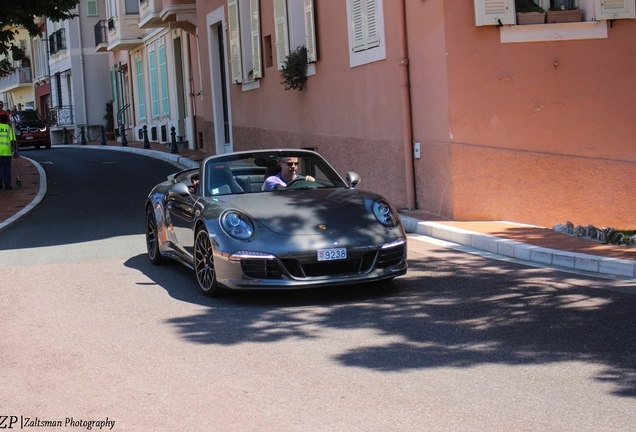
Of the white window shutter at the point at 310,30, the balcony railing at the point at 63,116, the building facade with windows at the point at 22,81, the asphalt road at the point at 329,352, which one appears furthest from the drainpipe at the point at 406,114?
the building facade with windows at the point at 22,81

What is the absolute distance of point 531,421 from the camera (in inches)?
183

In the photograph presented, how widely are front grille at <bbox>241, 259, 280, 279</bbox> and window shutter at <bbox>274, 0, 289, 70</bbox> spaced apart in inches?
478

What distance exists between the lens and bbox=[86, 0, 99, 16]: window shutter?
164 feet

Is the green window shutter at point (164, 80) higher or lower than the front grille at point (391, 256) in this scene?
higher

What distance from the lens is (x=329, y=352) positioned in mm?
6195

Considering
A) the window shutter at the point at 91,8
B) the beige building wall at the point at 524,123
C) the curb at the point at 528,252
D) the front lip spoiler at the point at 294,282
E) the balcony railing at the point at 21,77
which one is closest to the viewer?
the front lip spoiler at the point at 294,282

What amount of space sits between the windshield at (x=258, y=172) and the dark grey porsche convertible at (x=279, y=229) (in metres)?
0.01

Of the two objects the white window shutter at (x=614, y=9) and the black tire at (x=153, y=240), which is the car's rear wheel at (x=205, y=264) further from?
the white window shutter at (x=614, y=9)

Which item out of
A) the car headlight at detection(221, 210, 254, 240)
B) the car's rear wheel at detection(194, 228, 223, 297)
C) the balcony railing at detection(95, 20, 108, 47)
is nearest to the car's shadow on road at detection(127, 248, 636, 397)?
the car's rear wheel at detection(194, 228, 223, 297)

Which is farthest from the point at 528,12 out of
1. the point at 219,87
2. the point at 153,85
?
the point at 153,85

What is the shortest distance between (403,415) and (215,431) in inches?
38.1

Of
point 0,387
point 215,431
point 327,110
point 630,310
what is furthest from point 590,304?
point 327,110

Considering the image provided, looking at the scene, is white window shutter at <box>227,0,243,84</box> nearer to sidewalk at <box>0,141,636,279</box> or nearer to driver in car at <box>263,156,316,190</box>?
sidewalk at <box>0,141,636,279</box>

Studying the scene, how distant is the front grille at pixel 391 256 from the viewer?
798 centimetres
